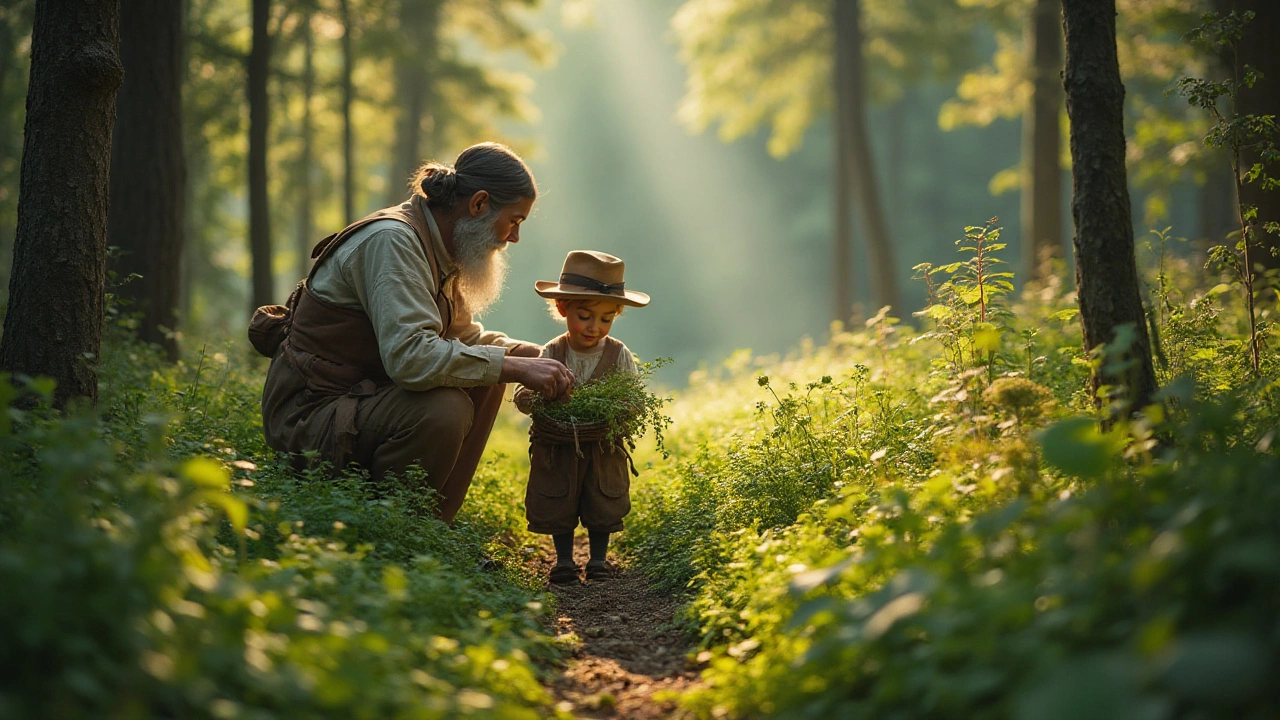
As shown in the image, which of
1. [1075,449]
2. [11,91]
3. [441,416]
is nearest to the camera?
[1075,449]

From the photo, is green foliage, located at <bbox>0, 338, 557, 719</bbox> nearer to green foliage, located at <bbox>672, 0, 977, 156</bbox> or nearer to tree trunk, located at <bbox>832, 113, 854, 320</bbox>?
tree trunk, located at <bbox>832, 113, 854, 320</bbox>

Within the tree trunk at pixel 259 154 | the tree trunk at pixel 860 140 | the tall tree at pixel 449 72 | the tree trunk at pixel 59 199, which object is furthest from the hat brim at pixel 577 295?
the tall tree at pixel 449 72

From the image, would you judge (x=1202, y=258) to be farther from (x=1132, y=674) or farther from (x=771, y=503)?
(x=1132, y=674)

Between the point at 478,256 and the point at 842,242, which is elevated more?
the point at 842,242

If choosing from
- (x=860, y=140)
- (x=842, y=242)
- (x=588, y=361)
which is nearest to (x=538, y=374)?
(x=588, y=361)

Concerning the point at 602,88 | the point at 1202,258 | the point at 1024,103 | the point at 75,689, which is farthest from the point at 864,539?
the point at 602,88

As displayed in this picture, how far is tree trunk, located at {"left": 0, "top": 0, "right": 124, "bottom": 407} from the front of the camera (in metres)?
4.36

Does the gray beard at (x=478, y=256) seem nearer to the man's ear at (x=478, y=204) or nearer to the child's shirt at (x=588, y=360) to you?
the man's ear at (x=478, y=204)

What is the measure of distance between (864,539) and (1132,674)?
59.3 inches

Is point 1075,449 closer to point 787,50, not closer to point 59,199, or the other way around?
point 59,199

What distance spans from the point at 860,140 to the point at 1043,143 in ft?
10.5

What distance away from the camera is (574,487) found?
5.25 m

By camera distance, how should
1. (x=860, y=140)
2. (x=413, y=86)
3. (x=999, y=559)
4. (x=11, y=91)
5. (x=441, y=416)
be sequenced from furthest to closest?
(x=413, y=86) < (x=860, y=140) < (x=11, y=91) < (x=441, y=416) < (x=999, y=559)

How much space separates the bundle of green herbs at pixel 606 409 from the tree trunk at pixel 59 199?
232 centimetres
